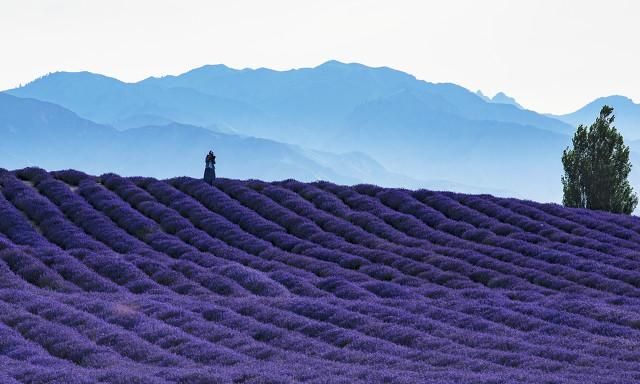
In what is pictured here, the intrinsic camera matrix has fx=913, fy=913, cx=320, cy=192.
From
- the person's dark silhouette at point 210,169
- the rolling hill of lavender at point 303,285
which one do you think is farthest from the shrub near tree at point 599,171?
the person's dark silhouette at point 210,169

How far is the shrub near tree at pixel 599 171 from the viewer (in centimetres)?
5562

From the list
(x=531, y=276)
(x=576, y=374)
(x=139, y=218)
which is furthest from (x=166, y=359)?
(x=139, y=218)

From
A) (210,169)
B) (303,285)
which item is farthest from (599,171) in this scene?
(303,285)

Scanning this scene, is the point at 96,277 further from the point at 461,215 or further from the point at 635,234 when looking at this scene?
the point at 635,234

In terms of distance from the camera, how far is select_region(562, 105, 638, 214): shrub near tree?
182ft

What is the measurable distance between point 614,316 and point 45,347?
508 inches

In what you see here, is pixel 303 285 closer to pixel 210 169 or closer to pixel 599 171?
pixel 210 169

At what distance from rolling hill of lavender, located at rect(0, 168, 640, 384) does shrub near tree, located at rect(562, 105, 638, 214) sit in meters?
15.0

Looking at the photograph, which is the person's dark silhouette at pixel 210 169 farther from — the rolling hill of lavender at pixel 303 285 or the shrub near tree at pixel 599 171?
the shrub near tree at pixel 599 171

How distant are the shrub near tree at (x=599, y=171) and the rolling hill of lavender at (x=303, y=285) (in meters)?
15.0

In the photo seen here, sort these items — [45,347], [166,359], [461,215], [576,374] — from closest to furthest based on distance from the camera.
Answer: [576,374] → [166,359] → [45,347] → [461,215]

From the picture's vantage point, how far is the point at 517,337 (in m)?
19.5

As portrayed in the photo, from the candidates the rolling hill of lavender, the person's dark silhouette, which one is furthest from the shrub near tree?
the person's dark silhouette

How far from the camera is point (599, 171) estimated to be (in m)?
55.8
